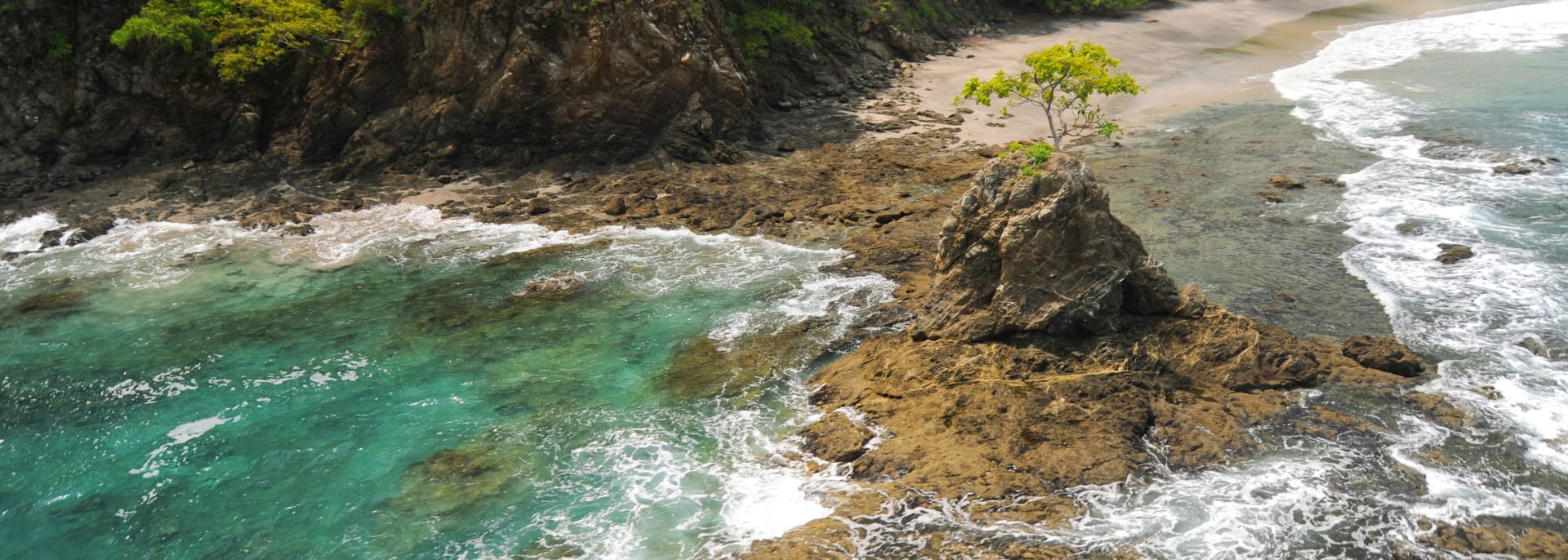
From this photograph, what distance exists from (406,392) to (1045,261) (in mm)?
11085

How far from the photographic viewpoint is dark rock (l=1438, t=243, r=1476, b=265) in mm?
18953

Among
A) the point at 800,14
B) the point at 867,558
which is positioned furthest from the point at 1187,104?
the point at 867,558

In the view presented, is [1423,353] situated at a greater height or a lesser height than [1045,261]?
lesser

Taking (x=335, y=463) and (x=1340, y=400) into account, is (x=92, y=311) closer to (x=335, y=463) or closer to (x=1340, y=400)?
(x=335, y=463)

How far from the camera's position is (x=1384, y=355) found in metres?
15.2

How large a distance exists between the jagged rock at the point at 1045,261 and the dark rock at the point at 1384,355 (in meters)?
2.70

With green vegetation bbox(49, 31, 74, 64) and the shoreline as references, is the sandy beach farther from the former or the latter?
green vegetation bbox(49, 31, 74, 64)

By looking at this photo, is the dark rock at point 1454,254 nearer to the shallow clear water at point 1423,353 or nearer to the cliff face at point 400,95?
the shallow clear water at point 1423,353

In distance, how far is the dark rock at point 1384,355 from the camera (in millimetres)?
15070

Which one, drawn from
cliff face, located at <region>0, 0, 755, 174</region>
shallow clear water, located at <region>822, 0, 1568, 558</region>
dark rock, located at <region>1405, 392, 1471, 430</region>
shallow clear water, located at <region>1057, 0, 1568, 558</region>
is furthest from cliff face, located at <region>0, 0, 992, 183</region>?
dark rock, located at <region>1405, 392, 1471, 430</region>

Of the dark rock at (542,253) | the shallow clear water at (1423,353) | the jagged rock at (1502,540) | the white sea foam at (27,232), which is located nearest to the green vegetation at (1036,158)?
the shallow clear water at (1423,353)

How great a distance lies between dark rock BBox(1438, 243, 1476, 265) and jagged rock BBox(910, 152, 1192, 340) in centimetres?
715

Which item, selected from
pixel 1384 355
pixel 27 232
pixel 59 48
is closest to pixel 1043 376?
pixel 1384 355

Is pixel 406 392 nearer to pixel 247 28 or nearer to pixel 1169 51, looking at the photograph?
pixel 247 28
